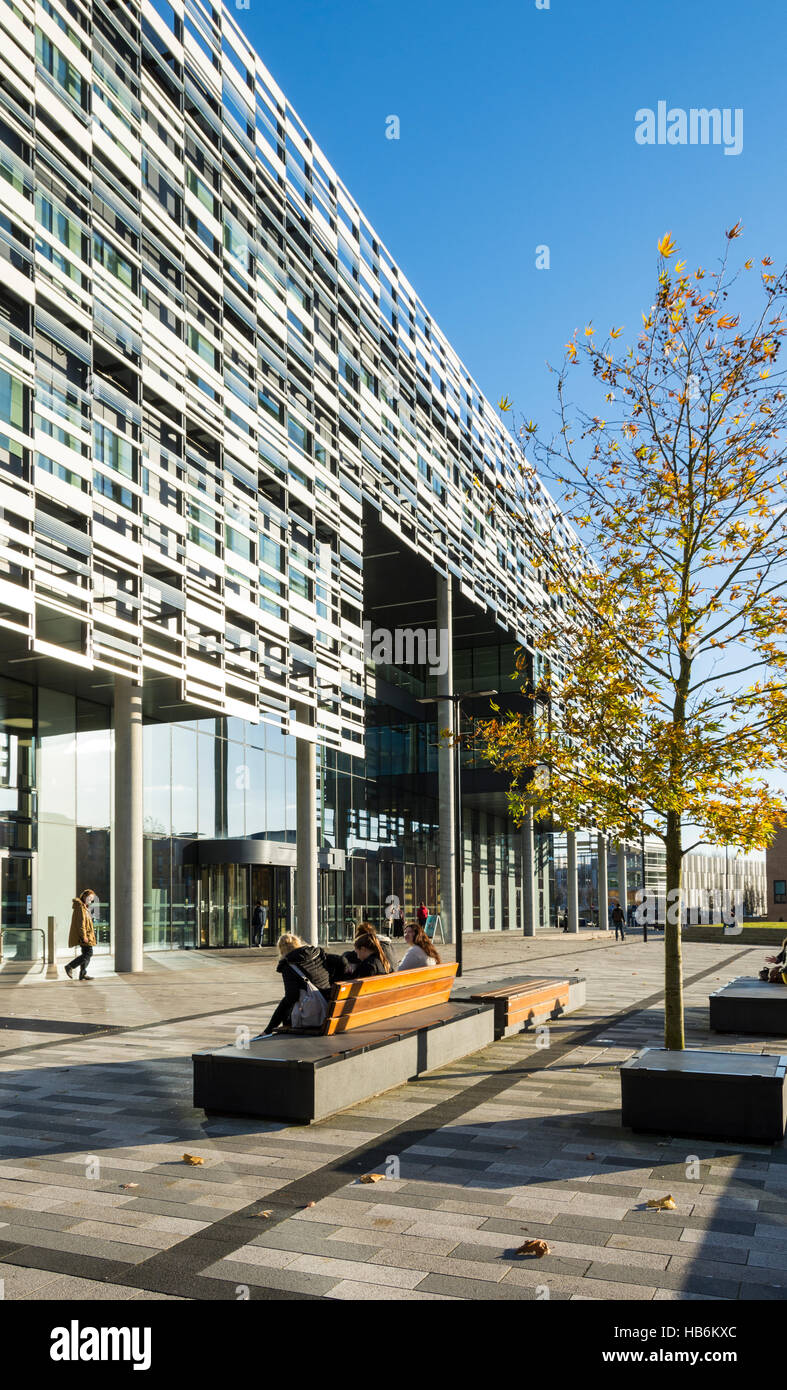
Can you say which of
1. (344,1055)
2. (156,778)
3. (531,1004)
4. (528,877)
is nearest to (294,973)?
(344,1055)

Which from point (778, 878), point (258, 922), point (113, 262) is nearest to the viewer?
point (113, 262)

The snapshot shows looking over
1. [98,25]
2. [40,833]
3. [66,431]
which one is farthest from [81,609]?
[98,25]

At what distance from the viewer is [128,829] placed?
2353 cm

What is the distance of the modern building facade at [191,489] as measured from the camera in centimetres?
2027

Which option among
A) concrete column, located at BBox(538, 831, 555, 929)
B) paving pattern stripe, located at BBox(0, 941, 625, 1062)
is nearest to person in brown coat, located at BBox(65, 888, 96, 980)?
paving pattern stripe, located at BBox(0, 941, 625, 1062)

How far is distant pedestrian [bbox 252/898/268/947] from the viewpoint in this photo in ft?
106

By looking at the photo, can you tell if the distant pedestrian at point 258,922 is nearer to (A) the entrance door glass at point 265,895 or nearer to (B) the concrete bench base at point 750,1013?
(A) the entrance door glass at point 265,895

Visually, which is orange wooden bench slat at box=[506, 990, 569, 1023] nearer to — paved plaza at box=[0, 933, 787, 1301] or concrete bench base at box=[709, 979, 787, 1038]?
paved plaza at box=[0, 933, 787, 1301]

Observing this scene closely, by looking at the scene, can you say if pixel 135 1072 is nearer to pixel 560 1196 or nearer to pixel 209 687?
pixel 560 1196

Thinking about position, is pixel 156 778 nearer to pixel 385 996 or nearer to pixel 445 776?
pixel 445 776

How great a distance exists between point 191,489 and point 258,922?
1372cm

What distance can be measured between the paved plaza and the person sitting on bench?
1.20 meters

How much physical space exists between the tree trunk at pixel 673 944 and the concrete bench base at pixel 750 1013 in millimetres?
4251

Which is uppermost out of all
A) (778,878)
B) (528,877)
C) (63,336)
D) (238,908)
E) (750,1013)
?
(63,336)
